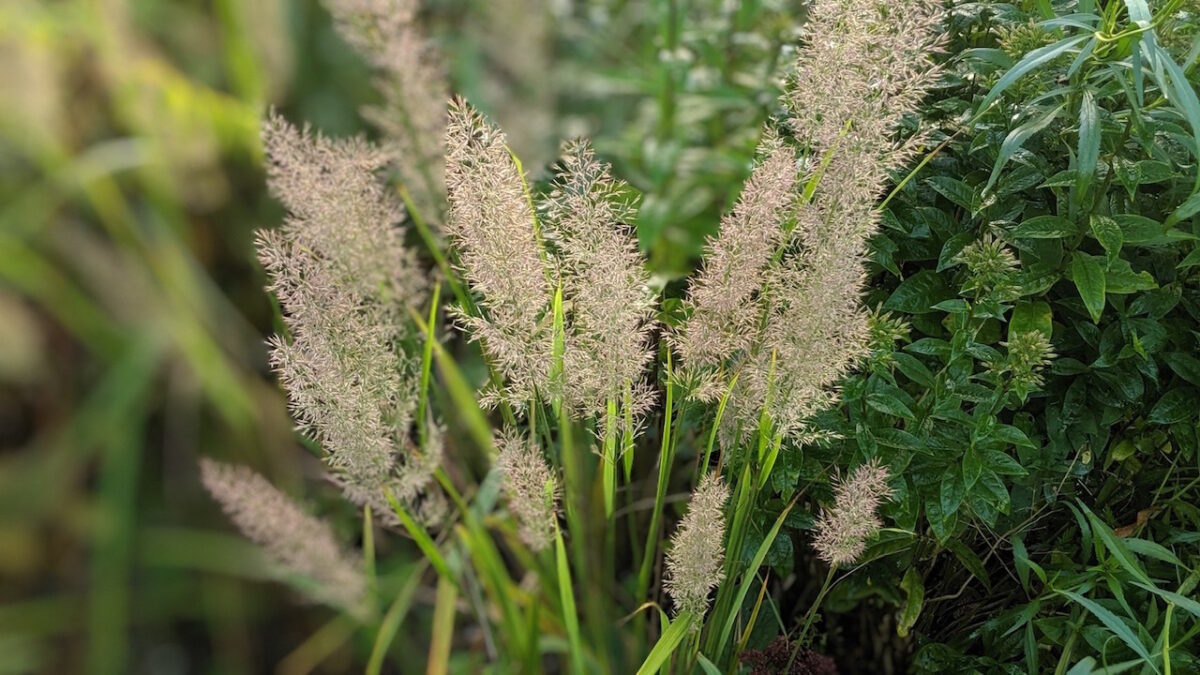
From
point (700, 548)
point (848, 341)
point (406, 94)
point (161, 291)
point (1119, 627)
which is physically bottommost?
point (1119, 627)

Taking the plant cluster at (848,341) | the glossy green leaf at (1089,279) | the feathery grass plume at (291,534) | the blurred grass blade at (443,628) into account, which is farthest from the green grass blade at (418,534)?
the glossy green leaf at (1089,279)

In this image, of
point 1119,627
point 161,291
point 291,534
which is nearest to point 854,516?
point 1119,627

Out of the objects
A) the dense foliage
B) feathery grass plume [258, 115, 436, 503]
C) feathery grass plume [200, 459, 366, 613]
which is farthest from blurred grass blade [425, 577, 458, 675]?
feathery grass plume [258, 115, 436, 503]

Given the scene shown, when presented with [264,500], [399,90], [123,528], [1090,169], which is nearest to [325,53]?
[123,528]

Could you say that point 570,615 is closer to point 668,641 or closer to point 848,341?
point 668,641

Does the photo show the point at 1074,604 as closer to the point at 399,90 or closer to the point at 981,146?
the point at 981,146
